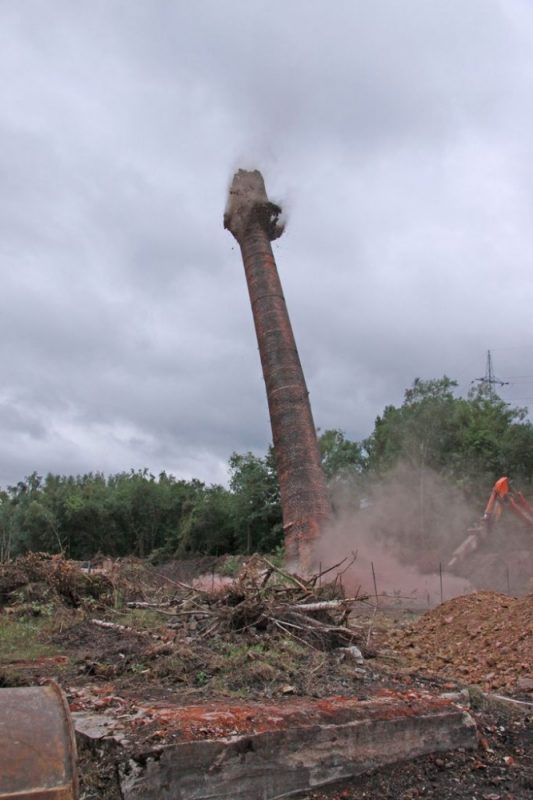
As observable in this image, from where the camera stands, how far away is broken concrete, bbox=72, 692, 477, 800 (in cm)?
295

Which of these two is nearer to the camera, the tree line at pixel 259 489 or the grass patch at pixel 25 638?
the grass patch at pixel 25 638

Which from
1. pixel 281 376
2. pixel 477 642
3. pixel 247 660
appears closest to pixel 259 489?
pixel 281 376

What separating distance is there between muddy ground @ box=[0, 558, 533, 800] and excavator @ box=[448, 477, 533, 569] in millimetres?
5994

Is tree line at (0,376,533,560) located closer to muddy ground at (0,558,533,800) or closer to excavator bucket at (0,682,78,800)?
muddy ground at (0,558,533,800)

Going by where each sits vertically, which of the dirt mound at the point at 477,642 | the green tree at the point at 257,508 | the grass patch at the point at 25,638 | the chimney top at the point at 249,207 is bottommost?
the dirt mound at the point at 477,642

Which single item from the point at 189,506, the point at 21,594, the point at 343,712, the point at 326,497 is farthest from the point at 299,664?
the point at 189,506

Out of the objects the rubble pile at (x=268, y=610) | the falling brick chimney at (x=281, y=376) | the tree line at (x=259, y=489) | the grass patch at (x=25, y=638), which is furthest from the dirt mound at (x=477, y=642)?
the tree line at (x=259, y=489)

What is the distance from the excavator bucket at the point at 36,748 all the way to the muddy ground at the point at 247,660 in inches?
29.2

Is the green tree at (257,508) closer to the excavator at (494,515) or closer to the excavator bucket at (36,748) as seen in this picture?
the excavator at (494,515)

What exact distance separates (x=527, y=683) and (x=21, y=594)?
19.6ft

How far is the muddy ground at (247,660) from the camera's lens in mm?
3553

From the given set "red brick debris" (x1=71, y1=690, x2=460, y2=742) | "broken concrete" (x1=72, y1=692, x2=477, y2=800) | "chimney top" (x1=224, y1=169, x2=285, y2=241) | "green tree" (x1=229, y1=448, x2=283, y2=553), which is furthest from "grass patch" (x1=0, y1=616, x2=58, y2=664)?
"green tree" (x1=229, y1=448, x2=283, y2=553)

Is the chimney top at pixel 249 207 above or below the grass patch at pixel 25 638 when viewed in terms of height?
above

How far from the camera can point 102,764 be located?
2953 millimetres
